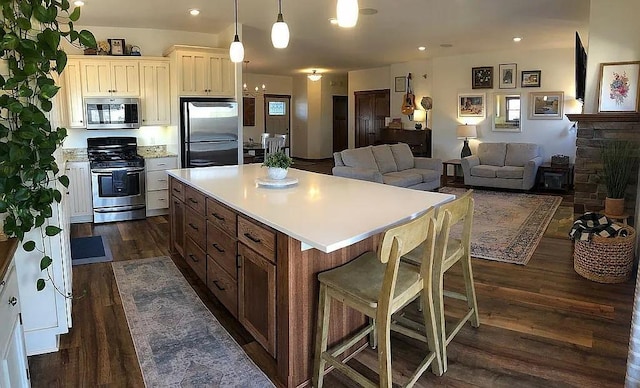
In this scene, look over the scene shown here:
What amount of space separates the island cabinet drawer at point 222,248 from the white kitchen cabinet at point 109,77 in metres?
3.61

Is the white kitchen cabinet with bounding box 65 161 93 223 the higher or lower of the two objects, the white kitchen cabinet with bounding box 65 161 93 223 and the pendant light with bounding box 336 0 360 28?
the lower

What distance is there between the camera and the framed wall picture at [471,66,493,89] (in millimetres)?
8562

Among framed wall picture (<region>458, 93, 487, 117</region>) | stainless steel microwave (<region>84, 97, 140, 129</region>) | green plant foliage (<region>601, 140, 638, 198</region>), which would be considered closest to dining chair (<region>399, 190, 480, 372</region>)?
green plant foliage (<region>601, 140, 638, 198</region>)

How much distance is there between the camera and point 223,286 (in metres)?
3.09

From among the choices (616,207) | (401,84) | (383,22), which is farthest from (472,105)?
(616,207)

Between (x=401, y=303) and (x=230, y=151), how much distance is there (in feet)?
14.8

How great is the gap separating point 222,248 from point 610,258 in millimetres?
3077

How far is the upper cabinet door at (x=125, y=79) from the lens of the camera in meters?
5.93

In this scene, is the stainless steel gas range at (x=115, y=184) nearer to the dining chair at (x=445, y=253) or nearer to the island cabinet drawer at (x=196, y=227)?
the island cabinet drawer at (x=196, y=227)

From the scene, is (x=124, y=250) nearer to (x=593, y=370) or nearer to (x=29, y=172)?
(x=29, y=172)

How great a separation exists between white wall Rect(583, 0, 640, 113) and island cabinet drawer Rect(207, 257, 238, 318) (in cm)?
413

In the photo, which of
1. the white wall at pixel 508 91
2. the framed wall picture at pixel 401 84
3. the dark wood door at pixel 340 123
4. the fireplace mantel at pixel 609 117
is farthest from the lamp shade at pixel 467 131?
the dark wood door at pixel 340 123

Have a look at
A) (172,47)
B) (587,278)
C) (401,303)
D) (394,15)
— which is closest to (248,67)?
(172,47)

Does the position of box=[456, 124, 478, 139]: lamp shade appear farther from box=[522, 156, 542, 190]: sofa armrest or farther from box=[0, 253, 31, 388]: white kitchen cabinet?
box=[0, 253, 31, 388]: white kitchen cabinet
